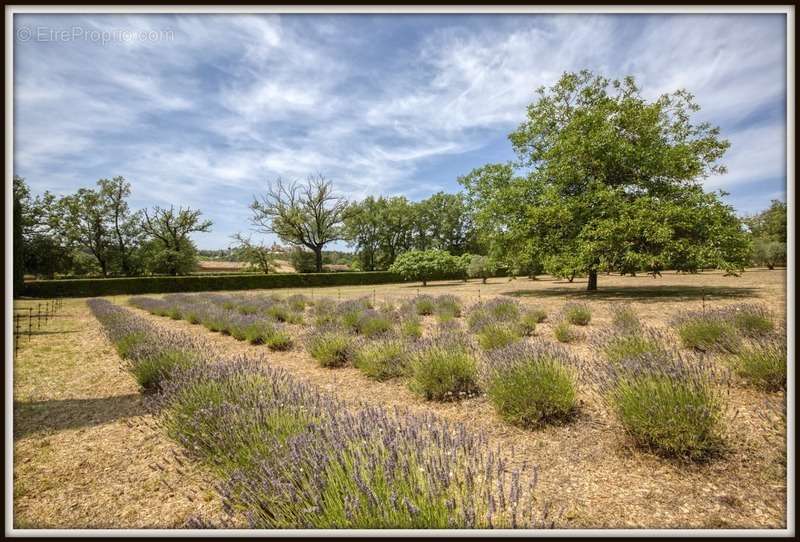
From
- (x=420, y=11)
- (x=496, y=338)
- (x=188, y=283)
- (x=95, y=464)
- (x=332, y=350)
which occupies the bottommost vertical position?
(x=188, y=283)

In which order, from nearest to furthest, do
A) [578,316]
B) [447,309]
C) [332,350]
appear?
[332,350] < [578,316] < [447,309]

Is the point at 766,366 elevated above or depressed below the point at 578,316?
above

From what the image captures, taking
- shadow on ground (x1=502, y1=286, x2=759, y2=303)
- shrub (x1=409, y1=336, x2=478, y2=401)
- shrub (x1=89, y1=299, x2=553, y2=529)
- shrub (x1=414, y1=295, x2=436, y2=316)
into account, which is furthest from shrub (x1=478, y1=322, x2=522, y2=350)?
shadow on ground (x1=502, y1=286, x2=759, y2=303)

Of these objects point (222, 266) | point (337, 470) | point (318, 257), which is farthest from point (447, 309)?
point (222, 266)

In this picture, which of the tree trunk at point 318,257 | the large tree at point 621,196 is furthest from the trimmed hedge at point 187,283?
the large tree at point 621,196

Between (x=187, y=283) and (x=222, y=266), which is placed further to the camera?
(x=222, y=266)

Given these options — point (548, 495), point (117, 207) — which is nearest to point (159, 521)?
point (548, 495)

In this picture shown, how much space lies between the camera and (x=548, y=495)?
2.25 meters

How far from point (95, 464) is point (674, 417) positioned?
4495 millimetres

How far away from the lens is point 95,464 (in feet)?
9.70

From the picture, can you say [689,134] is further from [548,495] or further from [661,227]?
[548,495]

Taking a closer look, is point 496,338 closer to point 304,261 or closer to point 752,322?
point 752,322

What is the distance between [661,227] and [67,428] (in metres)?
14.9

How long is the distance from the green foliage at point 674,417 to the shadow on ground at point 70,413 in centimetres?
493
